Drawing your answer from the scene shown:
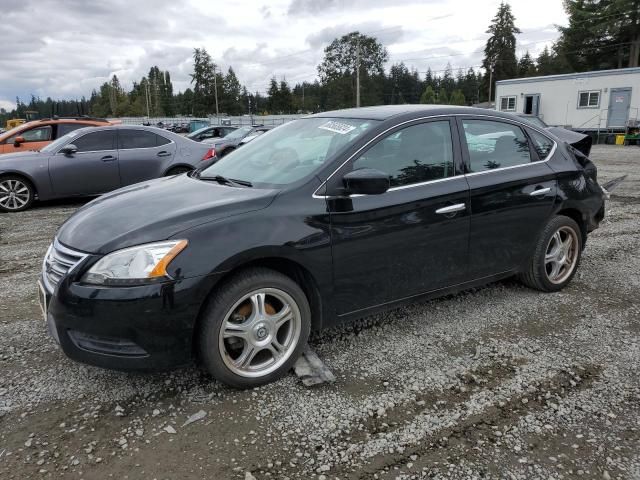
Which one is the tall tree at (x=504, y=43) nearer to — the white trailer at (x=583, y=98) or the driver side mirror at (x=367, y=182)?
the white trailer at (x=583, y=98)

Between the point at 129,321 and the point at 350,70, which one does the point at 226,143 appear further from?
the point at 350,70

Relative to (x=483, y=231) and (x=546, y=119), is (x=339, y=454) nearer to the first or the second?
(x=483, y=231)

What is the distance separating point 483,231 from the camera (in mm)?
3744

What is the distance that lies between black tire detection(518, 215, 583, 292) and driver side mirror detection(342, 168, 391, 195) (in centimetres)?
190

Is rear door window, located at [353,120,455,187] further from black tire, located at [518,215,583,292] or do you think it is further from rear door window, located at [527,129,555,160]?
black tire, located at [518,215,583,292]

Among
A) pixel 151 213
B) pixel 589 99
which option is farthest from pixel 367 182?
pixel 589 99

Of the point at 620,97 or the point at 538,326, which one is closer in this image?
the point at 538,326

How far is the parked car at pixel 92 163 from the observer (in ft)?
27.6

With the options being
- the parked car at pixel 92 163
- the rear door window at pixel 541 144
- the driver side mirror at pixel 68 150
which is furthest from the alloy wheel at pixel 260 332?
the driver side mirror at pixel 68 150

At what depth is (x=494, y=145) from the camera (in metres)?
3.97

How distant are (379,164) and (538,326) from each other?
5.85 ft

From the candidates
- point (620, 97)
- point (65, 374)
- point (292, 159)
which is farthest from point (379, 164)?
point (620, 97)

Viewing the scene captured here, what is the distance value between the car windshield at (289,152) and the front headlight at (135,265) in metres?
0.86

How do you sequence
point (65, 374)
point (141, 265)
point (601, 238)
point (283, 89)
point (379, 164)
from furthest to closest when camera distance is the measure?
point (283, 89), point (601, 238), point (379, 164), point (65, 374), point (141, 265)
